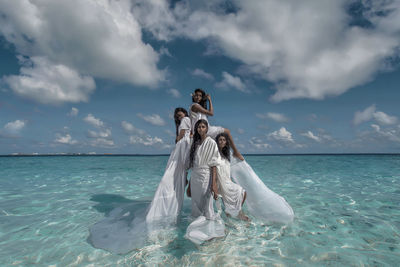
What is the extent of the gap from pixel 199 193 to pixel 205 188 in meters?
0.19

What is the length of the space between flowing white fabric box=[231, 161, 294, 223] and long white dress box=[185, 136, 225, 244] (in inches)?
50.3

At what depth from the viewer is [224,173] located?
479cm

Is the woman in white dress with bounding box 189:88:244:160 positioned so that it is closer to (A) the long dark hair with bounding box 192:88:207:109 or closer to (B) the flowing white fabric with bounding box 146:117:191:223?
(A) the long dark hair with bounding box 192:88:207:109

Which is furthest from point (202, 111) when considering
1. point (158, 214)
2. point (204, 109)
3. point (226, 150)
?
point (158, 214)

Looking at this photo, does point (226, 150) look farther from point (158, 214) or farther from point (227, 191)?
point (158, 214)

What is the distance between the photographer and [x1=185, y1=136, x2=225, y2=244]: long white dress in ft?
13.1

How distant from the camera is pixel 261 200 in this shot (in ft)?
16.8

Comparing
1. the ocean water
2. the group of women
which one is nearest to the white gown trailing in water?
the group of women

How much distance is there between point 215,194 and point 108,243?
7.26 ft

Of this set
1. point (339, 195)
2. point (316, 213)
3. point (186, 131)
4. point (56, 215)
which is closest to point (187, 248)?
point (186, 131)

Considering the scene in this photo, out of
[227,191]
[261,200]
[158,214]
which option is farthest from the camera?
[261,200]

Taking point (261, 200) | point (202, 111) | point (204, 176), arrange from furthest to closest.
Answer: point (261, 200) < point (202, 111) < point (204, 176)

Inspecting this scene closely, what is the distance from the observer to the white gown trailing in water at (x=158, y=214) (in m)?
4.08

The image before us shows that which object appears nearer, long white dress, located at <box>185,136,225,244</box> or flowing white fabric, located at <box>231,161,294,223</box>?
long white dress, located at <box>185,136,225,244</box>
